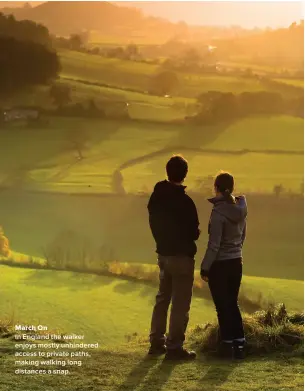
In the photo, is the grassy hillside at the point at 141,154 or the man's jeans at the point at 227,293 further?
the grassy hillside at the point at 141,154

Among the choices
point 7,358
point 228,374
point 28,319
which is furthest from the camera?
point 28,319

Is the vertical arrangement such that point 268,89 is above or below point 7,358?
above

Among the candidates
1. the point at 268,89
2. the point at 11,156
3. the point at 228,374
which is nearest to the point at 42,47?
the point at 11,156

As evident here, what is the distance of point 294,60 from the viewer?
4.47 m

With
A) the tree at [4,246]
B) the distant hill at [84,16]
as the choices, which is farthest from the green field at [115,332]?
the distant hill at [84,16]

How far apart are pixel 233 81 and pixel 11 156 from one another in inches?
68.3

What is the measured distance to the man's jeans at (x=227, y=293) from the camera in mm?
3367

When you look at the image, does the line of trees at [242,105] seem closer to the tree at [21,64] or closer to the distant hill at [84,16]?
the distant hill at [84,16]

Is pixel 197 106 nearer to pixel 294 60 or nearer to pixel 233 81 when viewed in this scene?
pixel 233 81

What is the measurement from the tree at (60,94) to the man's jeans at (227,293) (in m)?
1.73

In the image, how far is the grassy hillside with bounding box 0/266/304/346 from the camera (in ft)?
13.0

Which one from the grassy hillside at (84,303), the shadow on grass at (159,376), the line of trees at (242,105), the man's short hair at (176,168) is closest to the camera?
the shadow on grass at (159,376)

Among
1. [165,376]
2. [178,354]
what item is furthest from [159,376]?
[178,354]

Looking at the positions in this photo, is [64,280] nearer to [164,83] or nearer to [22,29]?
[164,83]
